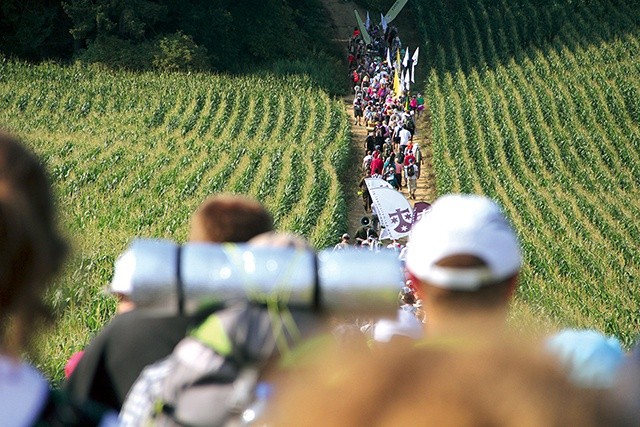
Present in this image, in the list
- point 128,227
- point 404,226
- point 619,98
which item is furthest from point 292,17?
point 404,226

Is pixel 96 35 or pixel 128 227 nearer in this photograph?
pixel 128 227

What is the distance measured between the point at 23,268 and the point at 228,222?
3.37ft

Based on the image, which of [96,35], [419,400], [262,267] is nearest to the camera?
[419,400]

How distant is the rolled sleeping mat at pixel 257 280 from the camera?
2.50 metres

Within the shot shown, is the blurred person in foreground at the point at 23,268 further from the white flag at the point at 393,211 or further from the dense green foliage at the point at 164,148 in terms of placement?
the white flag at the point at 393,211

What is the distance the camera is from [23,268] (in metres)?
2.21

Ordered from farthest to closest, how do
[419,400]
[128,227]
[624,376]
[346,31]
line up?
[346,31] < [128,227] < [624,376] < [419,400]

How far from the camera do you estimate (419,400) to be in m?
1.50

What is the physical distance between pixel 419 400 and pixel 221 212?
1774 millimetres

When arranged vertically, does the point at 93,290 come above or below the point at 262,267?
below

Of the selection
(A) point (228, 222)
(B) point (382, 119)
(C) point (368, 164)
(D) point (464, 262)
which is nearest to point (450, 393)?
(D) point (464, 262)

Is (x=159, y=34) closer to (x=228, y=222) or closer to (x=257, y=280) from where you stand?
(x=228, y=222)

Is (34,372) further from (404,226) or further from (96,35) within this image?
(96,35)

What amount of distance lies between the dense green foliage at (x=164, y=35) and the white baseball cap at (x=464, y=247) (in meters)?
44.3
